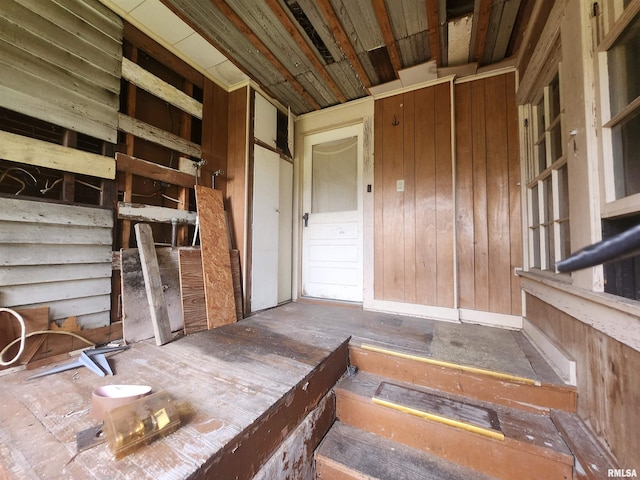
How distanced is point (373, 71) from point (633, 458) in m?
3.12

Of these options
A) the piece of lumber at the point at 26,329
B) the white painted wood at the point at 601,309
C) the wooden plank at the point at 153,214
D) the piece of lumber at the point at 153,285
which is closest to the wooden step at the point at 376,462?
the white painted wood at the point at 601,309

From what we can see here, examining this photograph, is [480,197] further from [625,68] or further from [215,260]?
[215,260]

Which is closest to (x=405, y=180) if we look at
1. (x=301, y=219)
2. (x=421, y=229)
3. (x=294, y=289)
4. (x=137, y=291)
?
(x=421, y=229)

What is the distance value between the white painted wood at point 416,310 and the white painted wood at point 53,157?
8.80ft

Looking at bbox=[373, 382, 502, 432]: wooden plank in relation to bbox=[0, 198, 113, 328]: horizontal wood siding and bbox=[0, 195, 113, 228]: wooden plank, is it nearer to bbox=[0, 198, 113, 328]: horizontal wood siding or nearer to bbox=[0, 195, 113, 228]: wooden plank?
bbox=[0, 198, 113, 328]: horizontal wood siding

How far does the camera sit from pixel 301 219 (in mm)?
3387

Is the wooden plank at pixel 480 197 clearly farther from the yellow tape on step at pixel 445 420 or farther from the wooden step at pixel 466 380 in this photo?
the yellow tape on step at pixel 445 420

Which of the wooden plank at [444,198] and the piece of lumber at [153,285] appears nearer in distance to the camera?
the piece of lumber at [153,285]

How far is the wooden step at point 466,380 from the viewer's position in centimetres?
132

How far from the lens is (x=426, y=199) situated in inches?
104

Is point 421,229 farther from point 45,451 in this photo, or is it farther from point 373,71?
point 45,451

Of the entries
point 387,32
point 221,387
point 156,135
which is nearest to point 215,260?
point 156,135

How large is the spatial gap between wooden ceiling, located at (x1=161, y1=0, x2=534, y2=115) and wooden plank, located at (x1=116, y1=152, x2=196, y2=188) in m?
1.19

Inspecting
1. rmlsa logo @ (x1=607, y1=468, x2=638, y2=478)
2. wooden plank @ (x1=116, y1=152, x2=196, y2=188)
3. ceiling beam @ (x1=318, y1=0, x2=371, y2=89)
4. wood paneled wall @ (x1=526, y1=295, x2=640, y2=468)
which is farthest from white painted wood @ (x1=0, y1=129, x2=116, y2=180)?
rmlsa logo @ (x1=607, y1=468, x2=638, y2=478)
